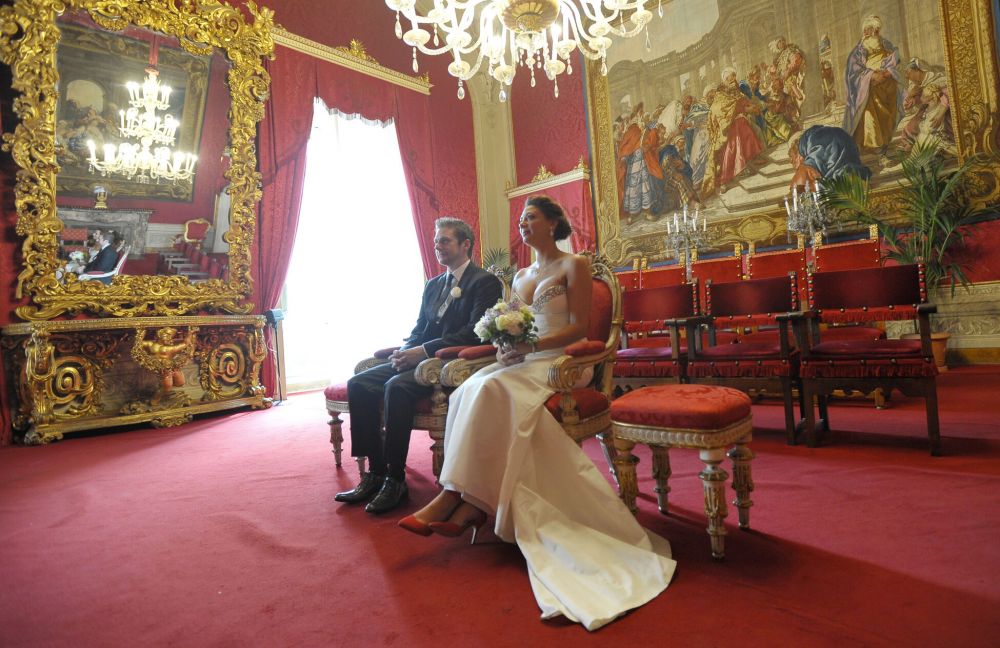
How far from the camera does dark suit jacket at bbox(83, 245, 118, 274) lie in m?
5.37

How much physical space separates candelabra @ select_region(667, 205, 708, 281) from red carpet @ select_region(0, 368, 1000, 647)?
458cm

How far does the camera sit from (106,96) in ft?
18.3

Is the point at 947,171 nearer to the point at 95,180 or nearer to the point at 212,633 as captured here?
the point at 212,633

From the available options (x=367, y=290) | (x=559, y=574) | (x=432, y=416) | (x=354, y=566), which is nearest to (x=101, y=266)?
(x=367, y=290)

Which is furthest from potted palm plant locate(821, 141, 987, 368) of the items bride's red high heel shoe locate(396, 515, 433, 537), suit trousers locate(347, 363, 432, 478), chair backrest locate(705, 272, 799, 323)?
bride's red high heel shoe locate(396, 515, 433, 537)

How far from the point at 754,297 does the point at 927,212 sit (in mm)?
3453

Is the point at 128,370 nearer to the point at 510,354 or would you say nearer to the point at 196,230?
the point at 196,230

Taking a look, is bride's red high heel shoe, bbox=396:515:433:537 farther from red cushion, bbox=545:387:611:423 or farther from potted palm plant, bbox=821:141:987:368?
potted palm plant, bbox=821:141:987:368

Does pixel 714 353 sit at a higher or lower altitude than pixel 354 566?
higher

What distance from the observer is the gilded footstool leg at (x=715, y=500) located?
6.27 feet

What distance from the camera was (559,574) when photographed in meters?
1.78

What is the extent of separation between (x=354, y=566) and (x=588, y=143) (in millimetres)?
8508

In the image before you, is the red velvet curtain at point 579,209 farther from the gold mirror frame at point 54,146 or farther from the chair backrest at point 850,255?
the gold mirror frame at point 54,146

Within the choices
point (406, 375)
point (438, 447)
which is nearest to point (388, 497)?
point (438, 447)
